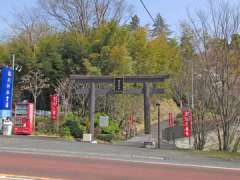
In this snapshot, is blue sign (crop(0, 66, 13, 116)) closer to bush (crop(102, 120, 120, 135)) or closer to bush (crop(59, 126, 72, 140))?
bush (crop(59, 126, 72, 140))

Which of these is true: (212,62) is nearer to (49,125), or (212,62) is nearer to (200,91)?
(200,91)

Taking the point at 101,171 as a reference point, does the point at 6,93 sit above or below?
above

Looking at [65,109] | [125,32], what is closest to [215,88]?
[65,109]

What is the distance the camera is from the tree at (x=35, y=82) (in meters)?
47.1

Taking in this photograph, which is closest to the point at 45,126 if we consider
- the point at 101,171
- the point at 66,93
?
the point at 66,93

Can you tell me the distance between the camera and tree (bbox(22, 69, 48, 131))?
155 ft

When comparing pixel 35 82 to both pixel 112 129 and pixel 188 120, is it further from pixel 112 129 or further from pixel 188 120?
pixel 188 120

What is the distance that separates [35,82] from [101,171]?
1392 inches

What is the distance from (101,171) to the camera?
13.5 metres

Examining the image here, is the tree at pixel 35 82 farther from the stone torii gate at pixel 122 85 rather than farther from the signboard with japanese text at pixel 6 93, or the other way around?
the stone torii gate at pixel 122 85

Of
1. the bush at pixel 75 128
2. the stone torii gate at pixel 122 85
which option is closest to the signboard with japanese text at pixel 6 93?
the bush at pixel 75 128

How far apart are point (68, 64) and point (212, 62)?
25.4 meters

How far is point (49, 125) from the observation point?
34375mm

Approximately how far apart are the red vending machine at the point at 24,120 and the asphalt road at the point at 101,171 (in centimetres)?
1567
